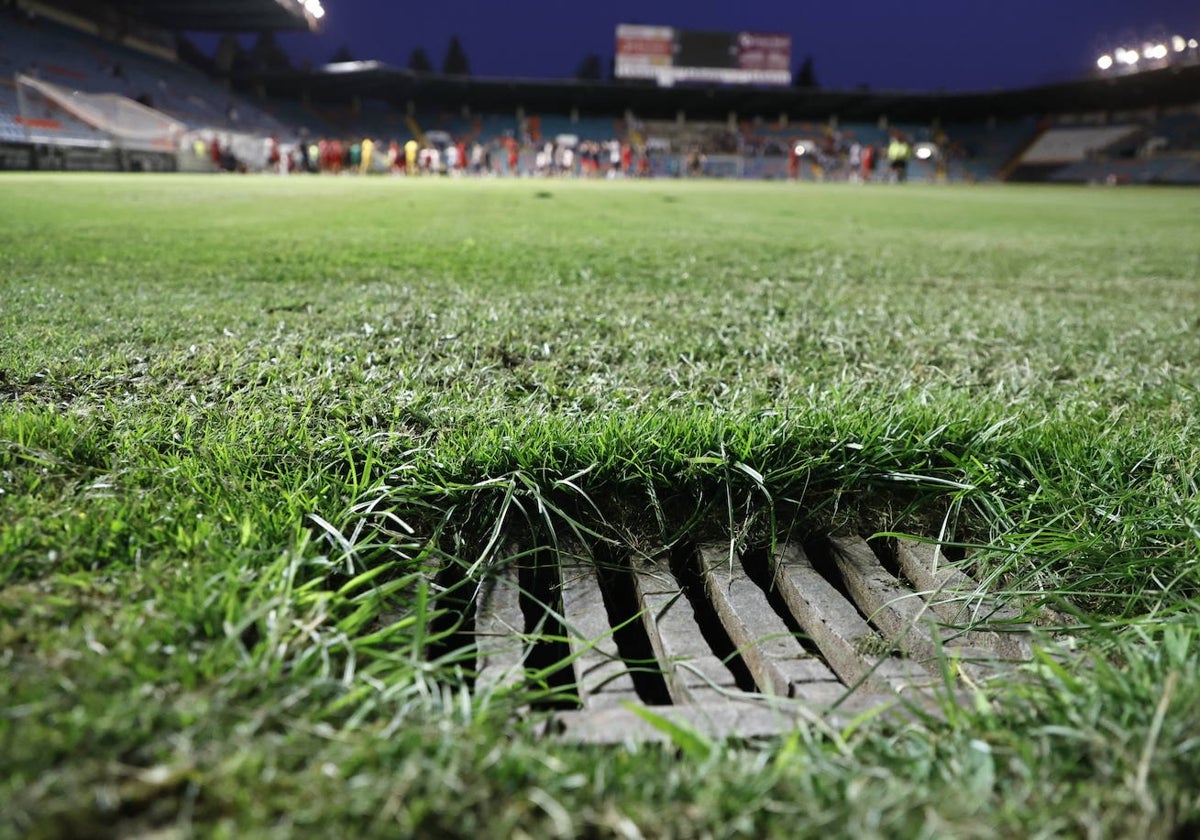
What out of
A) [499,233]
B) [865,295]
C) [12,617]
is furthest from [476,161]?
[12,617]

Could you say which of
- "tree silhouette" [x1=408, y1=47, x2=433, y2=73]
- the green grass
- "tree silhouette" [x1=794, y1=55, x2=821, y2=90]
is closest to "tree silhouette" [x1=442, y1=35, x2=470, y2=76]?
"tree silhouette" [x1=408, y1=47, x2=433, y2=73]

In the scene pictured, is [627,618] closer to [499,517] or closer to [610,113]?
[499,517]

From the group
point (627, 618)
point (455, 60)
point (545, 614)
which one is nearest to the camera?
point (545, 614)

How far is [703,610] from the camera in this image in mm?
1598

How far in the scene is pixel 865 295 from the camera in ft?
13.4

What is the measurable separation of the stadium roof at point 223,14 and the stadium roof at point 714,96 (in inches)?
126

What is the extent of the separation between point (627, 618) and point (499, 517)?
340 millimetres

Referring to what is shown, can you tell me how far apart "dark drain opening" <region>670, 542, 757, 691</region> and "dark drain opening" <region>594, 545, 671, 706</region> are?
0.11 metres

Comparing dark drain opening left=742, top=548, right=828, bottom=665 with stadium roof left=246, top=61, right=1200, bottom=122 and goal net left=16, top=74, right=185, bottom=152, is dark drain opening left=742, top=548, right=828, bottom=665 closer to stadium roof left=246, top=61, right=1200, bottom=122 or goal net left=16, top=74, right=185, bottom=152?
goal net left=16, top=74, right=185, bottom=152

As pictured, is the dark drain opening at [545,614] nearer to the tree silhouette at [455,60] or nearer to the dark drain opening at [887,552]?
the dark drain opening at [887,552]

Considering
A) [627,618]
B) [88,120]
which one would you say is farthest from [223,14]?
[627,618]

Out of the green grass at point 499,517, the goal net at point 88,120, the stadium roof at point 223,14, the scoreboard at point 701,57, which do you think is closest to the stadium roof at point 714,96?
the scoreboard at point 701,57

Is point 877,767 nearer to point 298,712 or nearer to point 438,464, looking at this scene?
point 298,712

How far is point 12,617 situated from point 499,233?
245 inches
